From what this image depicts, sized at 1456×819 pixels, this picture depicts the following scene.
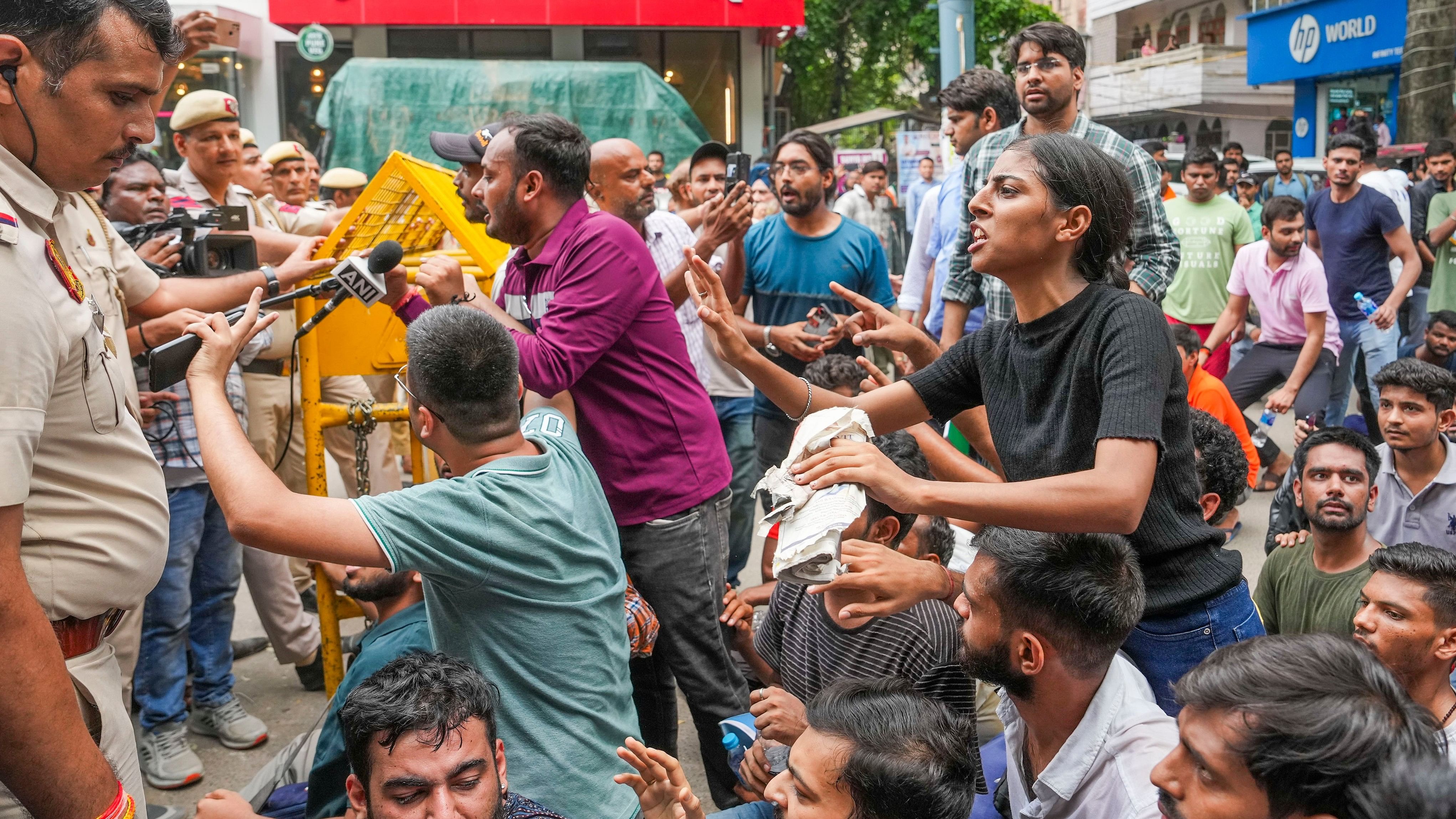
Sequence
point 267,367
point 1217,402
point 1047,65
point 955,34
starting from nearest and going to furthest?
point 1047,65, point 267,367, point 1217,402, point 955,34

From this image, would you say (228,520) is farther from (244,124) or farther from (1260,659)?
(244,124)

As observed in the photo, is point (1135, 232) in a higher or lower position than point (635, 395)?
higher

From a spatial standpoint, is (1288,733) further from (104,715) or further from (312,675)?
(312,675)

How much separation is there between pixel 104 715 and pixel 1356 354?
747 centimetres

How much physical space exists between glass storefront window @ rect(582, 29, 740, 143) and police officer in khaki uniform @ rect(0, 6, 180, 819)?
17.6 m

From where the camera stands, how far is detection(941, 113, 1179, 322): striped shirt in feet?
12.4

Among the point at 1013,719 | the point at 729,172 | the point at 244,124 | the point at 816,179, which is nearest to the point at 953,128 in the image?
the point at 816,179

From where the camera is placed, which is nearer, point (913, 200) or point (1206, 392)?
point (1206, 392)

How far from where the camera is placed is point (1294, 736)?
150 centimetres

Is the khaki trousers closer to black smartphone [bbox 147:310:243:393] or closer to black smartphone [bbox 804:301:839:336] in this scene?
black smartphone [bbox 147:310:243:393]

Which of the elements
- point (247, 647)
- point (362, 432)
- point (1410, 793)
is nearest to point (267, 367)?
point (362, 432)

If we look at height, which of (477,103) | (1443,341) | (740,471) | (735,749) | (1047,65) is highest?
(477,103)

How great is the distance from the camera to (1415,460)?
403 centimetres

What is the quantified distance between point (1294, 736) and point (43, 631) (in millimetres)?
1793
